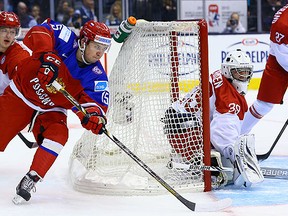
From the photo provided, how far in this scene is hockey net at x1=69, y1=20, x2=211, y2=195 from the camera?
11.3ft

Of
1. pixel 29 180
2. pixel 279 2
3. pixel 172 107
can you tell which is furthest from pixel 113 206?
pixel 279 2

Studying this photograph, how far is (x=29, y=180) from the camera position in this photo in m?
3.23

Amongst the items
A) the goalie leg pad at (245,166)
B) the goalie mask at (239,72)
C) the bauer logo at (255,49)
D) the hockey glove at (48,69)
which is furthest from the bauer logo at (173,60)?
the bauer logo at (255,49)

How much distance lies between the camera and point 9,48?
12.9 ft

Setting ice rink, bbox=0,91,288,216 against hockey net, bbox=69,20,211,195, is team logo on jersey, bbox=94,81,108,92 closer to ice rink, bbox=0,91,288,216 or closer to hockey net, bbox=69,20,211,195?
hockey net, bbox=69,20,211,195

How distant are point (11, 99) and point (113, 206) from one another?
0.75 m

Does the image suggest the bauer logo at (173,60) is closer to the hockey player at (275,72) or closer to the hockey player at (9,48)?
the hockey player at (9,48)

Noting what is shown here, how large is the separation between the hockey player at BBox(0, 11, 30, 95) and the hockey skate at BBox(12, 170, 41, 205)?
2.64 ft

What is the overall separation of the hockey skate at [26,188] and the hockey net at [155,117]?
0.32 m

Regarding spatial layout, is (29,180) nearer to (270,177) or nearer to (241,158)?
(241,158)

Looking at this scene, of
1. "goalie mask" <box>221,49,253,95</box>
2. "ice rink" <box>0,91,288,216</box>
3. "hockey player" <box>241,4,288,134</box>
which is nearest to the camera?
"ice rink" <box>0,91,288,216</box>

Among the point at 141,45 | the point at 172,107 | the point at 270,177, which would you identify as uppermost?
the point at 141,45

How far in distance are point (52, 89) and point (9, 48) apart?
2.50ft

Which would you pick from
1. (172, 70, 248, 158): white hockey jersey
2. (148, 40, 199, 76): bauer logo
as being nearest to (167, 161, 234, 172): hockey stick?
(172, 70, 248, 158): white hockey jersey
